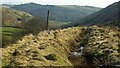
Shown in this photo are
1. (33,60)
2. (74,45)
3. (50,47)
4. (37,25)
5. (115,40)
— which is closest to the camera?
(33,60)

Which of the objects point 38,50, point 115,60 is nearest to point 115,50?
point 115,60

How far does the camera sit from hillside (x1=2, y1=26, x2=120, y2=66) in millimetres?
16062

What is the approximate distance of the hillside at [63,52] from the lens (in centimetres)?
1606

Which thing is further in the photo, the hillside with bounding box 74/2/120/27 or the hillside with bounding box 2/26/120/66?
the hillside with bounding box 74/2/120/27

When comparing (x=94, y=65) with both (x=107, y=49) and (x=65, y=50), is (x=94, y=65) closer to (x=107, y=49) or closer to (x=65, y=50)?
(x=107, y=49)

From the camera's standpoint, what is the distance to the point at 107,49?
20.8 m

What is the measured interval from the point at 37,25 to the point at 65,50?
56.3 m

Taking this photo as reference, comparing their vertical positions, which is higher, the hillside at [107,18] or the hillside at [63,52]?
the hillside at [63,52]

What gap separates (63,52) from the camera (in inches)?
842

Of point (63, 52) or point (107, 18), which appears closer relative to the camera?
point (63, 52)

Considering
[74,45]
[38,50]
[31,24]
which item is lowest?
[31,24]

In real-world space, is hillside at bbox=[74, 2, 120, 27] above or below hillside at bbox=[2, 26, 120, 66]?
below

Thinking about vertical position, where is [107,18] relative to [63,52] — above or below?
below

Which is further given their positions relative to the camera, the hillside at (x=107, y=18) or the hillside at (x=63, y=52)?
the hillside at (x=107, y=18)
